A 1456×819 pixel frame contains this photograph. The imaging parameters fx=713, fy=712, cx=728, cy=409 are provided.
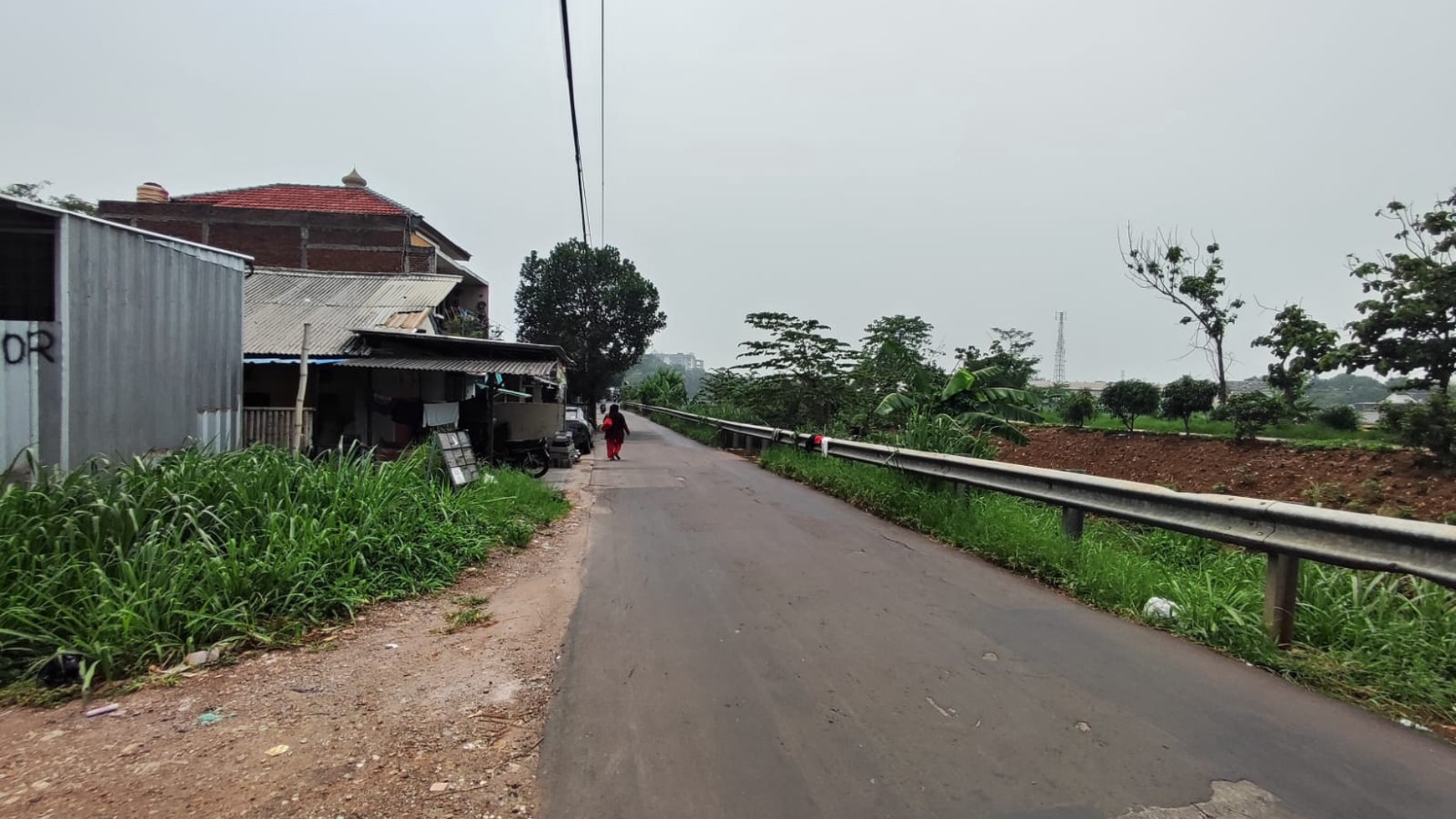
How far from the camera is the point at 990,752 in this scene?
2986 millimetres

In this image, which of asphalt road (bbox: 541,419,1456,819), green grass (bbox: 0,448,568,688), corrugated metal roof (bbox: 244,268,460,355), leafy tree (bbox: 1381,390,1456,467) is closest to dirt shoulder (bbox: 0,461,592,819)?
asphalt road (bbox: 541,419,1456,819)

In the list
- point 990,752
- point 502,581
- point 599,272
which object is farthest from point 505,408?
point 599,272

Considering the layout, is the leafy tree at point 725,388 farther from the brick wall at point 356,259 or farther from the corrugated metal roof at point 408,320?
the brick wall at point 356,259

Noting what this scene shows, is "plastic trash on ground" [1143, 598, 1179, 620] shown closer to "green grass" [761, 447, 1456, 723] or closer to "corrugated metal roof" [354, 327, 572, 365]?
"green grass" [761, 447, 1456, 723]

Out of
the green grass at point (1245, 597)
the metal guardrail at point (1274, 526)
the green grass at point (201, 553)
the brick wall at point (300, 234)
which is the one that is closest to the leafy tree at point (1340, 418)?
the green grass at point (1245, 597)

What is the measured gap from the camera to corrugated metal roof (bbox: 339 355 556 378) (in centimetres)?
1143

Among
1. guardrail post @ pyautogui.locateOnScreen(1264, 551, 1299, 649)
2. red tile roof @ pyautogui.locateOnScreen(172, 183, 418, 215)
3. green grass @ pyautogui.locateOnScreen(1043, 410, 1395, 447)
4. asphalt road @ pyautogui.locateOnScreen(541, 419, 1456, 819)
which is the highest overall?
red tile roof @ pyautogui.locateOnScreen(172, 183, 418, 215)

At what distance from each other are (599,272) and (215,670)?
35541 millimetres

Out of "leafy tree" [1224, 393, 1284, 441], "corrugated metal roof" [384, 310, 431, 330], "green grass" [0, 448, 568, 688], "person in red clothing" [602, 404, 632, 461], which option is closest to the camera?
"green grass" [0, 448, 568, 688]

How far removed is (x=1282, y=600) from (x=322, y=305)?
16.3 metres

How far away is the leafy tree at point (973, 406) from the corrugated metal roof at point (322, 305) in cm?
972

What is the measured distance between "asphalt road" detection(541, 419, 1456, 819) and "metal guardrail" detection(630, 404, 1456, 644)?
30.6 inches

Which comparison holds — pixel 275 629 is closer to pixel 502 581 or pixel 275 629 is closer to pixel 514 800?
pixel 502 581

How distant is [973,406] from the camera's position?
12.6m
